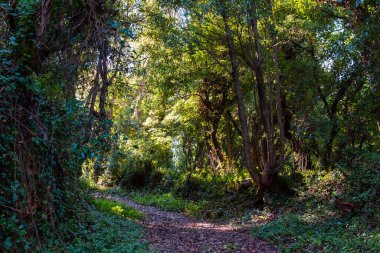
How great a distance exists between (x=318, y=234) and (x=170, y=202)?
352 inches

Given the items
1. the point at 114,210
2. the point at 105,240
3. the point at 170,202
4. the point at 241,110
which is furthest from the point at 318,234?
the point at 170,202

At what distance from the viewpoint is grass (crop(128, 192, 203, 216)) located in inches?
595

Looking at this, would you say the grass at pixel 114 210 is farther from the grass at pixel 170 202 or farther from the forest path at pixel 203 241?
the grass at pixel 170 202

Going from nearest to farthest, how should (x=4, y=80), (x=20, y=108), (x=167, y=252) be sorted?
(x=4, y=80), (x=20, y=108), (x=167, y=252)

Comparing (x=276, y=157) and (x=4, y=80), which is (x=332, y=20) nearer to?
(x=276, y=157)

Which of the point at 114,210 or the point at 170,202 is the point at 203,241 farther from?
the point at 170,202

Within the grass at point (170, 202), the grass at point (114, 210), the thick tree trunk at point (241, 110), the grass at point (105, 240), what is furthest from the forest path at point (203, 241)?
the grass at point (170, 202)

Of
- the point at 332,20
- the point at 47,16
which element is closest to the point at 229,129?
the point at 332,20

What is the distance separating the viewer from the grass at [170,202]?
1511cm

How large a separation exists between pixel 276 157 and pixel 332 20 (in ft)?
17.1

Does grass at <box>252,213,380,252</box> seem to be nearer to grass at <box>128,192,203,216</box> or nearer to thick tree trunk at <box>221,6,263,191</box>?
thick tree trunk at <box>221,6,263,191</box>

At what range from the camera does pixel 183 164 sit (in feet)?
68.4

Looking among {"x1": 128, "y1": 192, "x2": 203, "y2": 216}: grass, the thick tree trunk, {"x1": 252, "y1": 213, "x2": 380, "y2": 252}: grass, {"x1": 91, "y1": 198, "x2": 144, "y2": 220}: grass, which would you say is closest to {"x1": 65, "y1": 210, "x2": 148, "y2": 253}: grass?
{"x1": 91, "y1": 198, "x2": 144, "y2": 220}: grass

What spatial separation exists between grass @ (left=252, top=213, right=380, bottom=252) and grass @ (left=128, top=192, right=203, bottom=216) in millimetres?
5185
